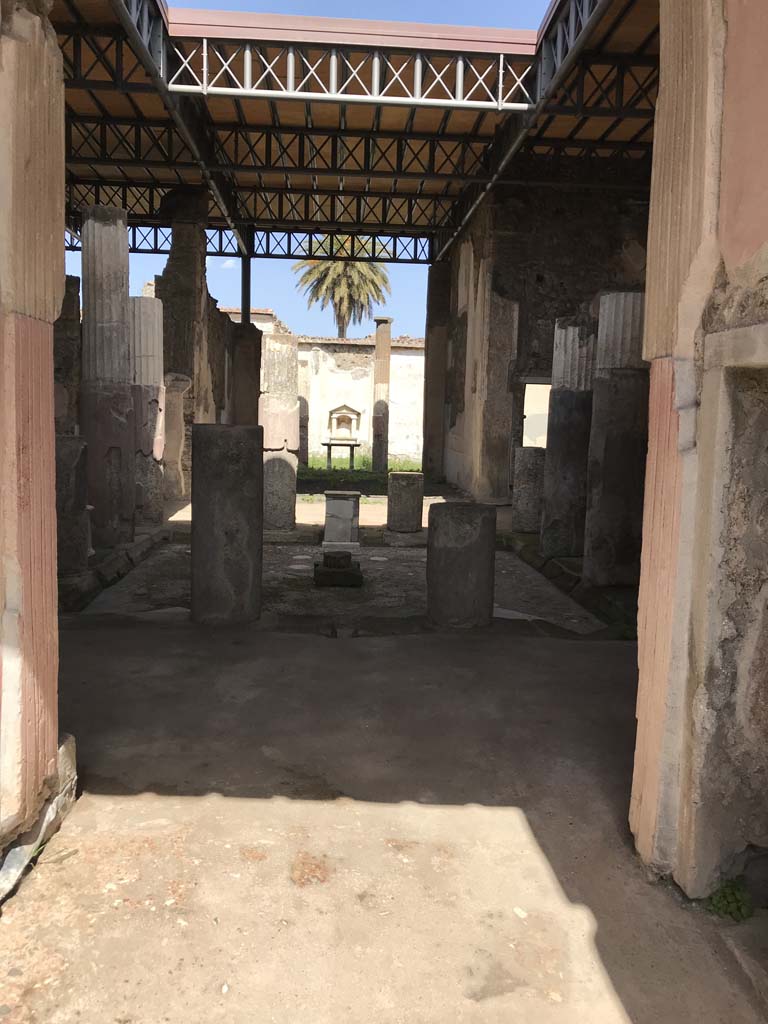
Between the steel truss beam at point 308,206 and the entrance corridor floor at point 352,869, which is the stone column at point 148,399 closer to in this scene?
the steel truss beam at point 308,206

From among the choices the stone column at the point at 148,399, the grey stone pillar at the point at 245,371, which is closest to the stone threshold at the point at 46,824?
the stone column at the point at 148,399

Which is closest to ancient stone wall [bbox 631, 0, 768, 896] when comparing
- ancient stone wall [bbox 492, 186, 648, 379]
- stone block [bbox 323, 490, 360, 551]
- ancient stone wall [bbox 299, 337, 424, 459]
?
stone block [bbox 323, 490, 360, 551]

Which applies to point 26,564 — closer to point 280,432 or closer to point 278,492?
point 278,492

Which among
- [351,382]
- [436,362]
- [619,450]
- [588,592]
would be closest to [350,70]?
[619,450]

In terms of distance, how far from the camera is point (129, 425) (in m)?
9.62

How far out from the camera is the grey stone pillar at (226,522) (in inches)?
255

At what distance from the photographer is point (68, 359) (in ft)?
44.3

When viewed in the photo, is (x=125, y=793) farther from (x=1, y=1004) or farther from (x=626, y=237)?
(x=626, y=237)

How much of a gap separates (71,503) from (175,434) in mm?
7908

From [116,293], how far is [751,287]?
8522 mm

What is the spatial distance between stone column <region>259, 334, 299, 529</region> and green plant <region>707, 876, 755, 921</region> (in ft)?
31.7

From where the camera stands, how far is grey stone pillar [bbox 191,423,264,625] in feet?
21.2

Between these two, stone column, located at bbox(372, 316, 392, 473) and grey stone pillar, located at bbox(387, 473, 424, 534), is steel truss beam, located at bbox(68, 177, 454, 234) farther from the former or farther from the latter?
grey stone pillar, located at bbox(387, 473, 424, 534)

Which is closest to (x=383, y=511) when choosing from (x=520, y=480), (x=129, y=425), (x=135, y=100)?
(x=520, y=480)
